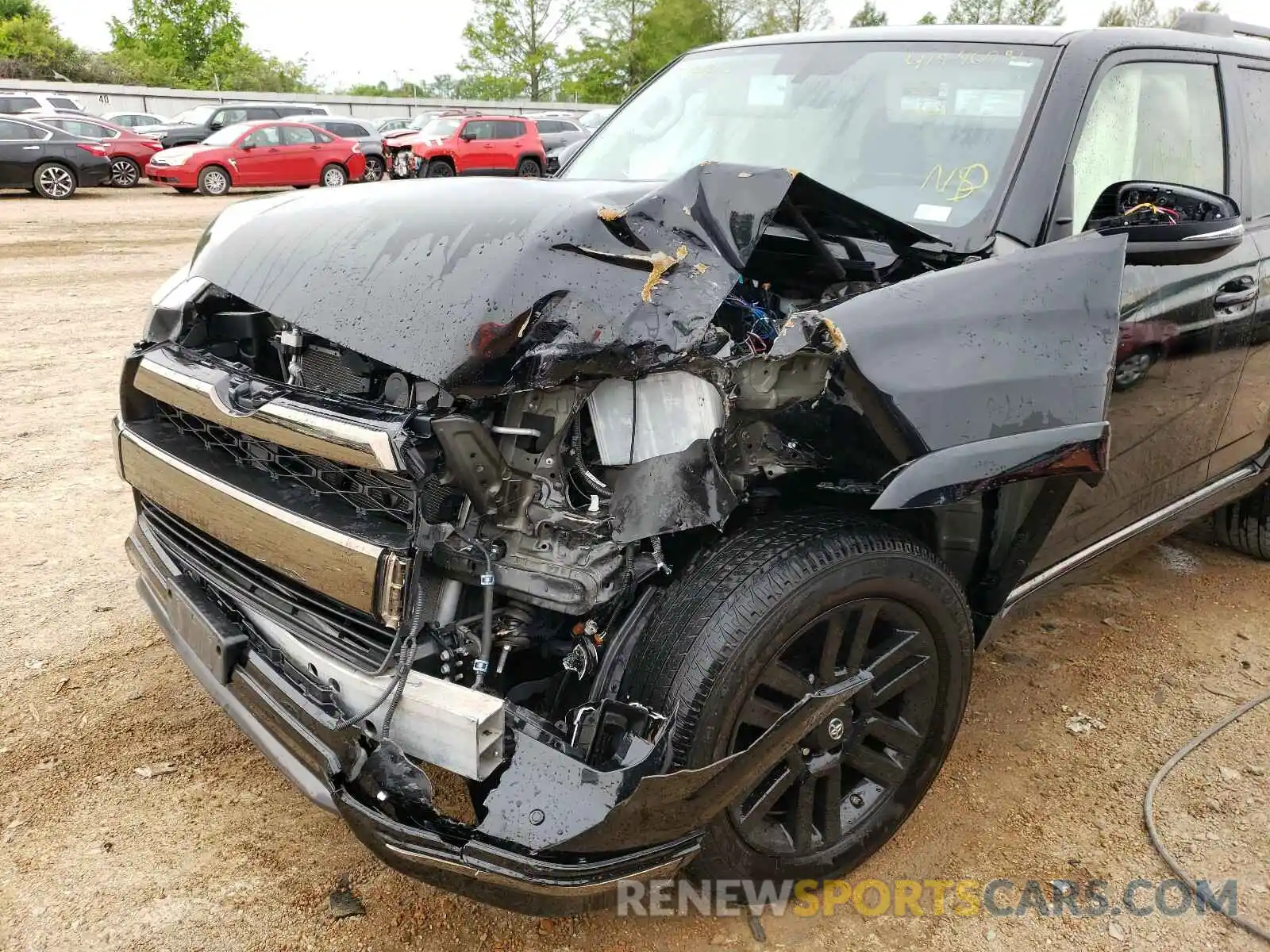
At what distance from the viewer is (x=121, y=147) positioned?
18.9 metres

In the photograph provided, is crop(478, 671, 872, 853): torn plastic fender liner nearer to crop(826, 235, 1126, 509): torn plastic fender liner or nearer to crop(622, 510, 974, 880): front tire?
crop(622, 510, 974, 880): front tire

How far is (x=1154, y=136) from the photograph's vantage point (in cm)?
285

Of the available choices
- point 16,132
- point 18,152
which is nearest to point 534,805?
point 18,152

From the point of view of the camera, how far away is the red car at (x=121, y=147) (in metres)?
18.5

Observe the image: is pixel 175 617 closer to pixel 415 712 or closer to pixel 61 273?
pixel 415 712

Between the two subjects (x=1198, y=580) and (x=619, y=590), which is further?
(x=1198, y=580)

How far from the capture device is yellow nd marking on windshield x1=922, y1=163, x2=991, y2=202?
2.52 m

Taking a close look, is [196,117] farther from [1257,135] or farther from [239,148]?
[1257,135]

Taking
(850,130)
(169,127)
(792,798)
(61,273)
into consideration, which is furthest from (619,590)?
(169,127)

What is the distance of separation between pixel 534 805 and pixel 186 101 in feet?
130

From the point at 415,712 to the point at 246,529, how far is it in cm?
63

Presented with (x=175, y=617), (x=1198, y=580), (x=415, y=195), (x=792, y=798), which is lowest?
(x=1198, y=580)

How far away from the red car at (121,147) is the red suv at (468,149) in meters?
4.81

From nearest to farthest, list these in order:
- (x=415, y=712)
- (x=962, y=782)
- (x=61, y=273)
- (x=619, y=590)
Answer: (x=415, y=712)
(x=619, y=590)
(x=962, y=782)
(x=61, y=273)
